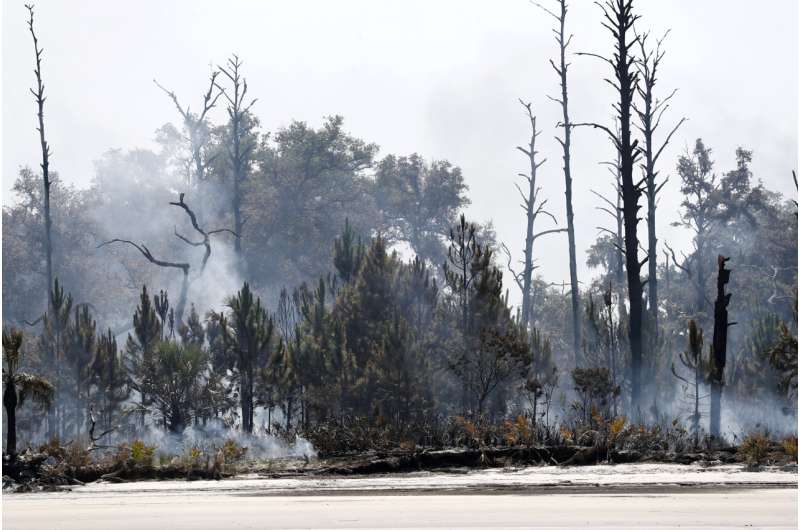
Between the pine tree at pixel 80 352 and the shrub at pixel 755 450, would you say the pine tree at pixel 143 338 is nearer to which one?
the pine tree at pixel 80 352

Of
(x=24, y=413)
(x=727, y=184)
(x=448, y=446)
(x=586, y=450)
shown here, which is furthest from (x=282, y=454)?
(x=727, y=184)

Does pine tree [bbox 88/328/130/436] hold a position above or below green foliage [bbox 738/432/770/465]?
above

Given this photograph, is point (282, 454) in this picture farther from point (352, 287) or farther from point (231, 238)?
point (231, 238)

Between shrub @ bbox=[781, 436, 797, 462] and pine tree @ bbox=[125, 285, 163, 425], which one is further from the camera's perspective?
pine tree @ bbox=[125, 285, 163, 425]

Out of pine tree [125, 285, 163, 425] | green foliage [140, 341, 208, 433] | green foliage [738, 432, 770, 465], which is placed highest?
pine tree [125, 285, 163, 425]

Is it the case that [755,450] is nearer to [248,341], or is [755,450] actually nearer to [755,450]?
[755,450]

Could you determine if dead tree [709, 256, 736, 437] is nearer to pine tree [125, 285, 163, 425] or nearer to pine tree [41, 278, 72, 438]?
pine tree [125, 285, 163, 425]

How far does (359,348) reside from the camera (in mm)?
29984

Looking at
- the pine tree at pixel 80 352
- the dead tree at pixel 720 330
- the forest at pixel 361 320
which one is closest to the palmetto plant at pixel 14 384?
the forest at pixel 361 320

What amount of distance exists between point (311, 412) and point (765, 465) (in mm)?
13231

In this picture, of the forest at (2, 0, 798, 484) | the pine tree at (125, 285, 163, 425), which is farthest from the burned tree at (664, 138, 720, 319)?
the pine tree at (125, 285, 163, 425)

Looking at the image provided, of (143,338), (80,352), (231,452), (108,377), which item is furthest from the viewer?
(80,352)

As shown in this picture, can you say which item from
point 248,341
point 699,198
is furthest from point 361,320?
point 699,198

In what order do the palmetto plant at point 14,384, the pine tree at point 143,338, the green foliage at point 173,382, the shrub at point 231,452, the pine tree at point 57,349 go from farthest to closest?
the pine tree at point 57,349
the pine tree at point 143,338
the green foliage at point 173,382
the shrub at point 231,452
the palmetto plant at point 14,384
